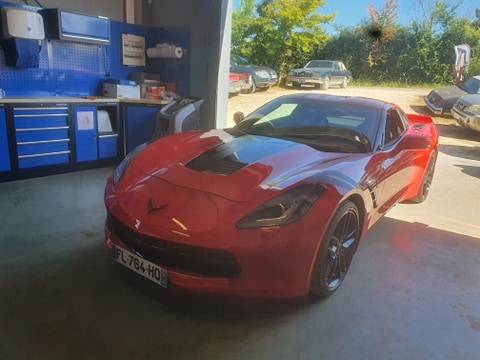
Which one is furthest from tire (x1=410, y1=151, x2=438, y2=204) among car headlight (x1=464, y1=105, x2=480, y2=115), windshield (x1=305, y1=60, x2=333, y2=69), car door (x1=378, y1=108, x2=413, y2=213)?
windshield (x1=305, y1=60, x2=333, y2=69)

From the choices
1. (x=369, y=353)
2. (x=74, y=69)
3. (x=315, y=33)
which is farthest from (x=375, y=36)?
(x=369, y=353)

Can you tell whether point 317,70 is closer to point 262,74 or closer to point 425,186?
point 262,74

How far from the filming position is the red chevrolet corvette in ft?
5.60

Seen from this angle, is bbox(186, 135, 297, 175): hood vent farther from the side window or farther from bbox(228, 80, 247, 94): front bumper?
bbox(228, 80, 247, 94): front bumper

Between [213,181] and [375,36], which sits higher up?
[375,36]

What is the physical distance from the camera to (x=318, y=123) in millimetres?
2771

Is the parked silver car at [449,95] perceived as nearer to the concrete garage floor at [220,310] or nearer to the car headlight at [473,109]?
the car headlight at [473,109]

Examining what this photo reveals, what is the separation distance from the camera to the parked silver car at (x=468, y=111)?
7.11 meters

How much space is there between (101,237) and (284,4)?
11.1m

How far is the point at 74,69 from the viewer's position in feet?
15.6

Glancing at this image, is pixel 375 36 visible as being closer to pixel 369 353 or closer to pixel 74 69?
pixel 74 69

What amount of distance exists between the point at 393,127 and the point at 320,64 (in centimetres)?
823

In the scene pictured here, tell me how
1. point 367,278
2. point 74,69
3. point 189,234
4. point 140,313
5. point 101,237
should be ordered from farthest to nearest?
point 74,69, point 101,237, point 367,278, point 140,313, point 189,234

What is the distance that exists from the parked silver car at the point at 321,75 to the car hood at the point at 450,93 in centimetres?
255
